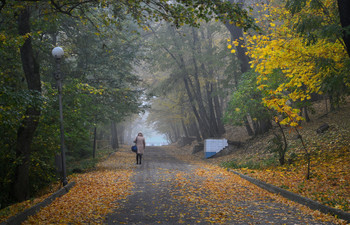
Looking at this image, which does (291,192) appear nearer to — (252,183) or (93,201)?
(252,183)

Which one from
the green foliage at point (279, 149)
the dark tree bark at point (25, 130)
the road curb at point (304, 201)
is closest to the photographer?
the road curb at point (304, 201)

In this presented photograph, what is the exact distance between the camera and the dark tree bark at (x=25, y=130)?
8.86 meters

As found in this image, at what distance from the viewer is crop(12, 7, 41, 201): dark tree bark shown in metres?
8.86

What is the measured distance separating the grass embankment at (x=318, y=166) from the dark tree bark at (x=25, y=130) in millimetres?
7371

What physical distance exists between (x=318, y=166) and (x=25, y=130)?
371 inches

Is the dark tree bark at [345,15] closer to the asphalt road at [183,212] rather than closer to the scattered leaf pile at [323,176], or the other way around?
the scattered leaf pile at [323,176]

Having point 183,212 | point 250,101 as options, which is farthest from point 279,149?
point 183,212

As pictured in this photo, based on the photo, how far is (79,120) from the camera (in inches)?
501

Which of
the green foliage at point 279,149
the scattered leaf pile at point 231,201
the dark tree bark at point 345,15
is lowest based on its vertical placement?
the scattered leaf pile at point 231,201

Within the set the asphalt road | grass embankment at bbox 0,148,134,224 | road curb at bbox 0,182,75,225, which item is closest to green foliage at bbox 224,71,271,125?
the asphalt road

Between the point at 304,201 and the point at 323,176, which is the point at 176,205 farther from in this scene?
the point at 323,176

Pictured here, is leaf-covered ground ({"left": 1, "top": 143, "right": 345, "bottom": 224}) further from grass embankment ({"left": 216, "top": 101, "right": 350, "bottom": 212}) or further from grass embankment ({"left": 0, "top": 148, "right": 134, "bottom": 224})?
grass embankment ({"left": 216, "top": 101, "right": 350, "bottom": 212})

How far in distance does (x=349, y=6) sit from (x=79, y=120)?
33.7 feet

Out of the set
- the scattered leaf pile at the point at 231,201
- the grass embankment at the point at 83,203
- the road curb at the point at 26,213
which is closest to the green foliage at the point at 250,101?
the scattered leaf pile at the point at 231,201
